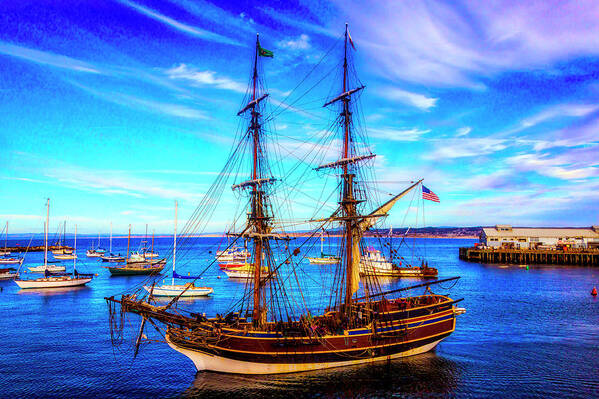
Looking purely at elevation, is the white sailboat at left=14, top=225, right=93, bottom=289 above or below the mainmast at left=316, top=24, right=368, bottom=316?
below

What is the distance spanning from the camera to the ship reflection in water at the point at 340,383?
82.2ft

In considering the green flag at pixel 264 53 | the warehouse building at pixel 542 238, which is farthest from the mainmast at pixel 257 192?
the warehouse building at pixel 542 238

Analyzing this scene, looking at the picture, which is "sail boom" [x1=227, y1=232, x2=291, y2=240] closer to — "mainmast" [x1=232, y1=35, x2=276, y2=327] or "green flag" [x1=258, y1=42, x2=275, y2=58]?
"mainmast" [x1=232, y1=35, x2=276, y2=327]

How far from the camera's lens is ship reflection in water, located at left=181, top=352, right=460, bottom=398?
82.2 ft

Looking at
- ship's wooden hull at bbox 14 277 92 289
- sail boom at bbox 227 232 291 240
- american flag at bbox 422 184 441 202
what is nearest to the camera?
sail boom at bbox 227 232 291 240

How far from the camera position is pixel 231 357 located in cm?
2688

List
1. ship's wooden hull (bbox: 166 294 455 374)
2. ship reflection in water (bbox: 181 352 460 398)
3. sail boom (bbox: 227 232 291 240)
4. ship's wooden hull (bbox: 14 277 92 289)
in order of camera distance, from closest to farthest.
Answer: ship reflection in water (bbox: 181 352 460 398)
ship's wooden hull (bbox: 166 294 455 374)
sail boom (bbox: 227 232 291 240)
ship's wooden hull (bbox: 14 277 92 289)

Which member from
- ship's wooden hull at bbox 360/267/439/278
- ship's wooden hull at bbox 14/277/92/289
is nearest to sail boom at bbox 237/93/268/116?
ship's wooden hull at bbox 14/277/92/289

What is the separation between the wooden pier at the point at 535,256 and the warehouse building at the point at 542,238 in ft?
30.3

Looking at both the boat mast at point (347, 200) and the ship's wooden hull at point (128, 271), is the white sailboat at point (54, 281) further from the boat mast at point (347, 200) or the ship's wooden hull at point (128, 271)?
the boat mast at point (347, 200)

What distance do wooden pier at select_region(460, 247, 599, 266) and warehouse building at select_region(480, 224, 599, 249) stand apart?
924 centimetres

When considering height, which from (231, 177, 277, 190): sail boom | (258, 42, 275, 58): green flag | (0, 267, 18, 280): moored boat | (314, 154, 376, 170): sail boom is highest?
(258, 42, 275, 58): green flag

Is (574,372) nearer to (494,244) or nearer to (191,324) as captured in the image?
(191,324)

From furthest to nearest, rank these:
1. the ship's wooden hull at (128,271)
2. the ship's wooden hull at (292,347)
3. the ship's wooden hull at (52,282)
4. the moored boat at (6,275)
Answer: the ship's wooden hull at (128,271) → the moored boat at (6,275) → the ship's wooden hull at (52,282) → the ship's wooden hull at (292,347)
